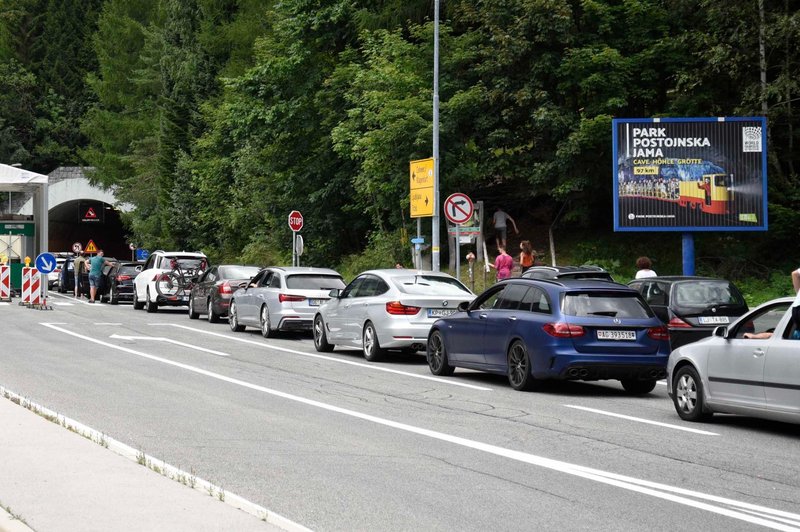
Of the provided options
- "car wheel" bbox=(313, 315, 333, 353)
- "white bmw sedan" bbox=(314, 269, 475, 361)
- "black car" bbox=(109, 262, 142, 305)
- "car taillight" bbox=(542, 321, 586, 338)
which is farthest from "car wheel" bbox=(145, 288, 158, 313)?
"car taillight" bbox=(542, 321, 586, 338)

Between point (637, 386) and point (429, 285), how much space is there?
544cm

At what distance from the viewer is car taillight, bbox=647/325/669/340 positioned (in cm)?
1504

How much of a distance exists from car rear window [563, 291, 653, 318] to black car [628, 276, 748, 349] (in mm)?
2699

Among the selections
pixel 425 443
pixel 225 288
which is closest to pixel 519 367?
pixel 425 443

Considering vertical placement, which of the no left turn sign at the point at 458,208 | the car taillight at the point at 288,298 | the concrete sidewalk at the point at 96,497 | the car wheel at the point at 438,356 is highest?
the no left turn sign at the point at 458,208

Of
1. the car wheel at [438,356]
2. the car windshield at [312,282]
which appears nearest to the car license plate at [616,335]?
the car wheel at [438,356]

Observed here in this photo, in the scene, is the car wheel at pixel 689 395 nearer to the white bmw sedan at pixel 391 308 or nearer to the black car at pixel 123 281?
the white bmw sedan at pixel 391 308

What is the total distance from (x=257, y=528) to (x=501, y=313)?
968 centimetres

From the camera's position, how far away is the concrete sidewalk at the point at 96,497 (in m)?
6.52

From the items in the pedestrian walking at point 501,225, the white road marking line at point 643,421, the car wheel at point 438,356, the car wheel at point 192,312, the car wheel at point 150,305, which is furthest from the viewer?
the pedestrian walking at point 501,225

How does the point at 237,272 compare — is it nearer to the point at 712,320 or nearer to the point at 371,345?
the point at 371,345

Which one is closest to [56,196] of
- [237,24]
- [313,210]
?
[237,24]

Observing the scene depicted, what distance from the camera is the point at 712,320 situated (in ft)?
58.6

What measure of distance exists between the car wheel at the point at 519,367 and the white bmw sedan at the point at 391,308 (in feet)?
13.6
